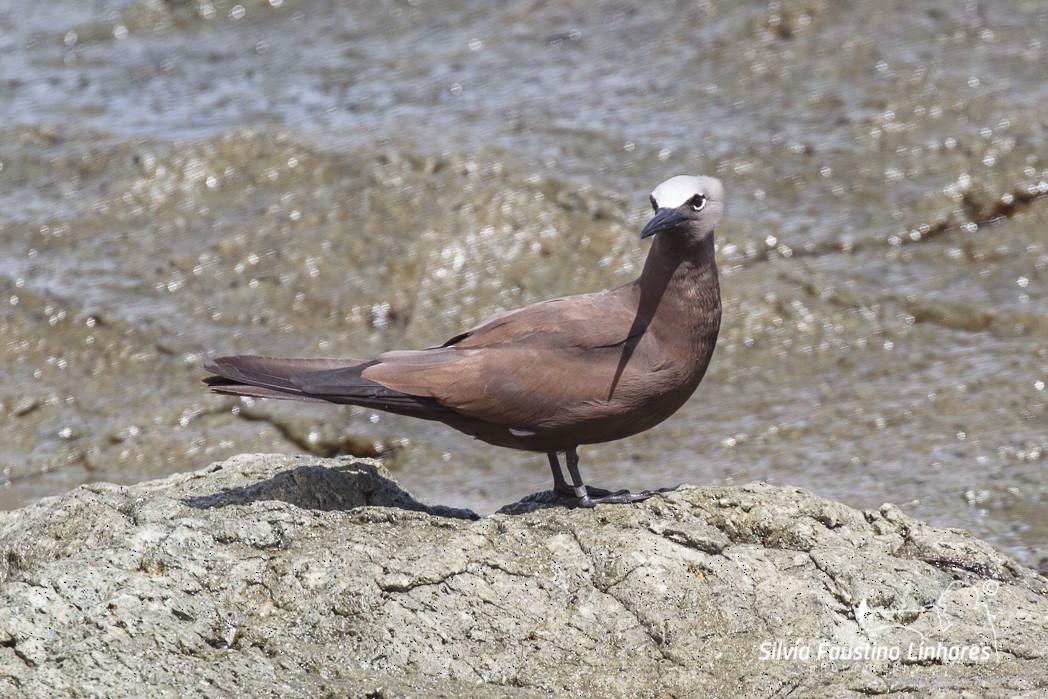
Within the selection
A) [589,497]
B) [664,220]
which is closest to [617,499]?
[589,497]

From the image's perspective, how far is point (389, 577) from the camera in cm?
367

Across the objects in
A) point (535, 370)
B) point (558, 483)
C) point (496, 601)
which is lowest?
point (558, 483)

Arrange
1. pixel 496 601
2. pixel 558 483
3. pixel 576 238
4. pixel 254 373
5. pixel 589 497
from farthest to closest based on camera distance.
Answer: pixel 576 238, pixel 558 483, pixel 589 497, pixel 254 373, pixel 496 601

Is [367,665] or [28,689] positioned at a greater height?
[28,689]

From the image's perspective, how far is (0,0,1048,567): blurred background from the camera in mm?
6688

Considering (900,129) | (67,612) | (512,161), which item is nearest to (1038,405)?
(900,129)

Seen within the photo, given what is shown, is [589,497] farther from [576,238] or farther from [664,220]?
[576,238]

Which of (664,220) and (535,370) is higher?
(664,220)

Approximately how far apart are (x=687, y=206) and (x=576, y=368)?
702mm

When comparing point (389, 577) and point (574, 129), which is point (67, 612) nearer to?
point (389, 577)

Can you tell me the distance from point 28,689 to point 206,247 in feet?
17.7

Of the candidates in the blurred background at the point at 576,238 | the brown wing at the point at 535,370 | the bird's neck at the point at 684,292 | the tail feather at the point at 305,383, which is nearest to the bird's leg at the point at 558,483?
the brown wing at the point at 535,370

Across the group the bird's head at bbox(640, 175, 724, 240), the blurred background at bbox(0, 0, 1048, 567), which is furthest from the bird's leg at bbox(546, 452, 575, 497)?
the blurred background at bbox(0, 0, 1048, 567)

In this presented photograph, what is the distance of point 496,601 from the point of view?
370 cm
